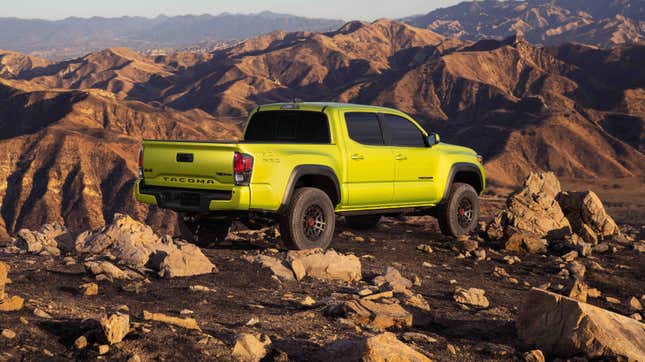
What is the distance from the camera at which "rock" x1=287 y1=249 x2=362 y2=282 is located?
29.3 feet

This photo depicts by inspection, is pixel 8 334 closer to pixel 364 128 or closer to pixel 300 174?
pixel 300 174

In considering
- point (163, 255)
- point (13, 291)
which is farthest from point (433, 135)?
point (13, 291)

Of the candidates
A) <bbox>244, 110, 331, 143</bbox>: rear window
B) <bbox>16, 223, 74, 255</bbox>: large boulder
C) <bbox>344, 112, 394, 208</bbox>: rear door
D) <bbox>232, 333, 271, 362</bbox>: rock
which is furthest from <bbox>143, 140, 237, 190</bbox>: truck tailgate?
<bbox>232, 333, 271, 362</bbox>: rock

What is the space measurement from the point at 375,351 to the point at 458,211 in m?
Result: 7.68

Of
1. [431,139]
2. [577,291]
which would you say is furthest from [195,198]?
[577,291]

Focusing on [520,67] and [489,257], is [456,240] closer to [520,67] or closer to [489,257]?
[489,257]

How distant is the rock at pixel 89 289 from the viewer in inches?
290

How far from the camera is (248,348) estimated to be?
18.1 feet

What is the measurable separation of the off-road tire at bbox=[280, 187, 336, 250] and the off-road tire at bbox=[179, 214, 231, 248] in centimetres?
136

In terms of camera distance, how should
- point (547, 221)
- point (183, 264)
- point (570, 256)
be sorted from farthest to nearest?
point (547, 221)
point (570, 256)
point (183, 264)

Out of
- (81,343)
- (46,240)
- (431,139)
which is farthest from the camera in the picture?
(431,139)

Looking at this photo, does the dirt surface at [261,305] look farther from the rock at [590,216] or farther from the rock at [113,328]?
the rock at [590,216]

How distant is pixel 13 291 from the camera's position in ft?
23.4

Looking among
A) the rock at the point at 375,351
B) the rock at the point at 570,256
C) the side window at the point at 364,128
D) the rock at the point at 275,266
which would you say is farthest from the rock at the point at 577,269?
the rock at the point at 375,351
